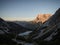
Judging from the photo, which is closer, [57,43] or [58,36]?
[57,43]

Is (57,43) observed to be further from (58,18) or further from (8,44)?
(58,18)

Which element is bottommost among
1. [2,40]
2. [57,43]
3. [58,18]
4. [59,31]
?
[57,43]

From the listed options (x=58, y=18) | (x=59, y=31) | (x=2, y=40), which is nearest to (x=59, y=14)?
(x=58, y=18)

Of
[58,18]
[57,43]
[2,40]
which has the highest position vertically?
[58,18]

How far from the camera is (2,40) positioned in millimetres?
55969

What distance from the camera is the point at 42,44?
192 ft

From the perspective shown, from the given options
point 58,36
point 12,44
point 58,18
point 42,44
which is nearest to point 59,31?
point 58,36

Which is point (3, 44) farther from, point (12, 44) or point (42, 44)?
point (42, 44)

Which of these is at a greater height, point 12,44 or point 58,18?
point 58,18

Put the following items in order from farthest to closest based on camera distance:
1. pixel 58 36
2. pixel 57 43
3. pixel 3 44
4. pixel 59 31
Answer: pixel 59 31, pixel 58 36, pixel 57 43, pixel 3 44

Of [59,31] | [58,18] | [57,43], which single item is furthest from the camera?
[58,18]

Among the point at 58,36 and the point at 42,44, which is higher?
the point at 58,36

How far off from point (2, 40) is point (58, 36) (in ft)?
75.7

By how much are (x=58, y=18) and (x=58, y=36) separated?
4063 centimetres
